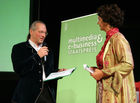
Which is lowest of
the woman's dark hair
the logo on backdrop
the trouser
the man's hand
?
the trouser

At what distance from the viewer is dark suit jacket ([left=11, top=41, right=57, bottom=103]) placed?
8.86ft

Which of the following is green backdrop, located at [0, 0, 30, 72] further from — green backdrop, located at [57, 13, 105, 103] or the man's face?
the man's face

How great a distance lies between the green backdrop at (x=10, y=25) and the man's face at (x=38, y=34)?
116 cm

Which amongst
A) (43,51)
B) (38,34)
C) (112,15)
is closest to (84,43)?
(38,34)

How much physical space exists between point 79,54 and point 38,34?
1.11m

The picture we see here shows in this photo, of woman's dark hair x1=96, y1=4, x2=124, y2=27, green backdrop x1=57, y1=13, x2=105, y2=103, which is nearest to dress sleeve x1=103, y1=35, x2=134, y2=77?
woman's dark hair x1=96, y1=4, x2=124, y2=27

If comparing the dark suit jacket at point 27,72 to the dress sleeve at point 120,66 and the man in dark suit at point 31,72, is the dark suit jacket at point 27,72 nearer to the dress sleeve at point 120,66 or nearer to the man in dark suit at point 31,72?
the man in dark suit at point 31,72

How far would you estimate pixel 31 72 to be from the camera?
2.75 m

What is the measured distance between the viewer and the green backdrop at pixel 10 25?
3.88m

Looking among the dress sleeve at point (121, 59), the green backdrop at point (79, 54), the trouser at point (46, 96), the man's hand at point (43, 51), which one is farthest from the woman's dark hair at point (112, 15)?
the green backdrop at point (79, 54)

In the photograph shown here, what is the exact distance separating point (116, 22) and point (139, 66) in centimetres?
229

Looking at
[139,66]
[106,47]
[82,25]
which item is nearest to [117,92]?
[106,47]

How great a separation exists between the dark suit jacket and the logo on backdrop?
1.06 m

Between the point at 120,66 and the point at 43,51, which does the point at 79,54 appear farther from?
the point at 120,66
